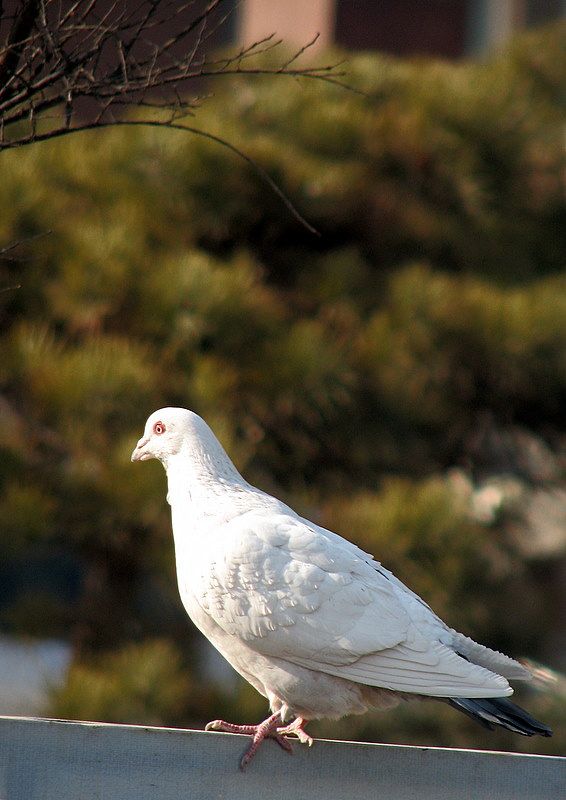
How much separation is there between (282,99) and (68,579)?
253 cm

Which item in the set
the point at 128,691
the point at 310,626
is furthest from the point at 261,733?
the point at 128,691

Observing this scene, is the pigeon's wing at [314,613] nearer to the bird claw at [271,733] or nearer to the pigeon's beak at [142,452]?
the bird claw at [271,733]

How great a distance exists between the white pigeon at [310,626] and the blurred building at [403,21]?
518 cm

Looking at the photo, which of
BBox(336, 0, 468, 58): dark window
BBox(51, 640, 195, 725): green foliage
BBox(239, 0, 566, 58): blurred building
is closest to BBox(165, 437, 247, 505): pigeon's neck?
BBox(51, 640, 195, 725): green foliage

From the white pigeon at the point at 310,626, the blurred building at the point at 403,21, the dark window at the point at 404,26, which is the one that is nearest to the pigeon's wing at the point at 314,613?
the white pigeon at the point at 310,626

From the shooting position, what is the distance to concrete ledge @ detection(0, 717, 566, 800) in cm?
158

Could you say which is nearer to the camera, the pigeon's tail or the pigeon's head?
the pigeon's tail

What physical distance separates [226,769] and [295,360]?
2048 millimetres

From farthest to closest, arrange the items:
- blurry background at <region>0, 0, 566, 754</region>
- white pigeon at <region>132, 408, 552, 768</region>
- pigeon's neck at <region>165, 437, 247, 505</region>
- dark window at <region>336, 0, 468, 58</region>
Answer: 1. dark window at <region>336, 0, 468, 58</region>
2. blurry background at <region>0, 0, 566, 754</region>
3. pigeon's neck at <region>165, 437, 247, 505</region>
4. white pigeon at <region>132, 408, 552, 768</region>

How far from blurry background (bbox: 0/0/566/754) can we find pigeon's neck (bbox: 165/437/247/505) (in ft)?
3.84

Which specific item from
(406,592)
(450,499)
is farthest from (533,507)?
(406,592)

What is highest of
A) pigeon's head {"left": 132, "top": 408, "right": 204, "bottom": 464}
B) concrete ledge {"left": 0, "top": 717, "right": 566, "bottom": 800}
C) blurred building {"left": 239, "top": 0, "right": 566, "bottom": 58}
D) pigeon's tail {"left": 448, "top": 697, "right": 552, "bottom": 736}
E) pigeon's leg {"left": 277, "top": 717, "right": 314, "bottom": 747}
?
blurred building {"left": 239, "top": 0, "right": 566, "bottom": 58}

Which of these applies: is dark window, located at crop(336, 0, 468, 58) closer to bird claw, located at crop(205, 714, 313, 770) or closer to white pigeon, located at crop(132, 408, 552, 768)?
white pigeon, located at crop(132, 408, 552, 768)

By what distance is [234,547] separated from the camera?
1.81 meters
